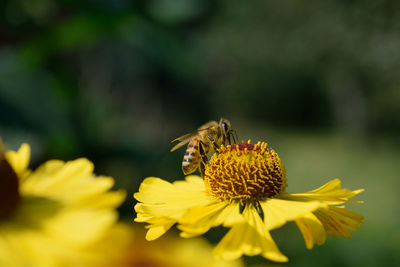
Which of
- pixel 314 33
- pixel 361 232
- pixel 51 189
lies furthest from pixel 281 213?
pixel 314 33

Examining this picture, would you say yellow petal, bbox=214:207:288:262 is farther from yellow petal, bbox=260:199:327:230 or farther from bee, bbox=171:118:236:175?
bee, bbox=171:118:236:175

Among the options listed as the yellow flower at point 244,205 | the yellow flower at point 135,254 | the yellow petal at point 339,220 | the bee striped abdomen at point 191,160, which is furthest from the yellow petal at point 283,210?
the bee striped abdomen at point 191,160

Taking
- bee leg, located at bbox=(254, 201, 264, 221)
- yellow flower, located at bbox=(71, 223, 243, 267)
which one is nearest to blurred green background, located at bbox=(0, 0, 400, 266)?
bee leg, located at bbox=(254, 201, 264, 221)

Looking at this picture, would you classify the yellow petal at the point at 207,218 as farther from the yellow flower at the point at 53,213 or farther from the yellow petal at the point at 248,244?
the yellow flower at the point at 53,213

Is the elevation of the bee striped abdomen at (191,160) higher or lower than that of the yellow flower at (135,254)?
higher

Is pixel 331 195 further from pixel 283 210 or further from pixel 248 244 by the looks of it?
pixel 248 244

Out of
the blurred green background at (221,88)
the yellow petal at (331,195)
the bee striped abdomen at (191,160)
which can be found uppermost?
the blurred green background at (221,88)

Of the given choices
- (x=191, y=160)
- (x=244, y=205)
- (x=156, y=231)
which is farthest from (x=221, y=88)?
(x=156, y=231)
